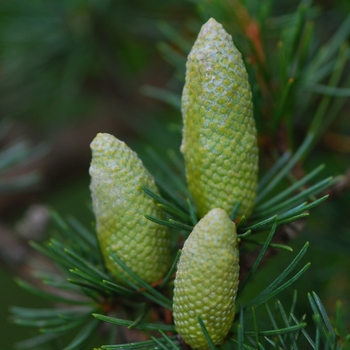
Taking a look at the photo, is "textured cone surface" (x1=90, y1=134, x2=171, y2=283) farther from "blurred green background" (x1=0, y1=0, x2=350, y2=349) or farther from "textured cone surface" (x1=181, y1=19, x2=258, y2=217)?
"blurred green background" (x1=0, y1=0, x2=350, y2=349)

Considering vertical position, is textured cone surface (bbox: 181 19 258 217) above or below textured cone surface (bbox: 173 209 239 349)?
above

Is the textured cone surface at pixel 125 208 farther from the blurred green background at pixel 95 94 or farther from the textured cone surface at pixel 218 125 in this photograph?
the blurred green background at pixel 95 94

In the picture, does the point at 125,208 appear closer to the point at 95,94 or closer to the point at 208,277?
the point at 208,277

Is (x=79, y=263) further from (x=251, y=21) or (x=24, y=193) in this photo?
(x=24, y=193)

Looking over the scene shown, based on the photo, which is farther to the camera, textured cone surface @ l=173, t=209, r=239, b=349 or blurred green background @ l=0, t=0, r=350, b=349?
blurred green background @ l=0, t=0, r=350, b=349

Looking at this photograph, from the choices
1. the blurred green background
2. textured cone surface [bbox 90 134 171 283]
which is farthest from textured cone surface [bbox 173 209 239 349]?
the blurred green background

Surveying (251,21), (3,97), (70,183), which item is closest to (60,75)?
(3,97)
